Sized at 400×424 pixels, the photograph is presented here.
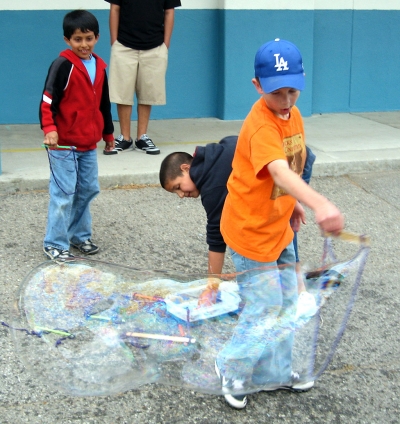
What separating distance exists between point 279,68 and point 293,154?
384mm

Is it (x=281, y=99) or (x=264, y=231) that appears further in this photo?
(x=264, y=231)

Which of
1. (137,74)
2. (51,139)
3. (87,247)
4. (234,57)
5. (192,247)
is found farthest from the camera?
(234,57)

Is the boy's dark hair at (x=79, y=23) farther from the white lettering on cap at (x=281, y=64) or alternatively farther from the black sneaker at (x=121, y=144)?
the black sneaker at (x=121, y=144)

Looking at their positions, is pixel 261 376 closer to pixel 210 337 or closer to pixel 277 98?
pixel 210 337

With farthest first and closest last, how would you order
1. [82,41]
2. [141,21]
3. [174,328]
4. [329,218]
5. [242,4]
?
[242,4], [141,21], [82,41], [174,328], [329,218]

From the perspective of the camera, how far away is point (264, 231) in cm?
272

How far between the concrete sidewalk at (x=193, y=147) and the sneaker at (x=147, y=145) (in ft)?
0.20

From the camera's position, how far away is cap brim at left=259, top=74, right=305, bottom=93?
2477 mm

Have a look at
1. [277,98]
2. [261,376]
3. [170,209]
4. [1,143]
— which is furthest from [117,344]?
[1,143]

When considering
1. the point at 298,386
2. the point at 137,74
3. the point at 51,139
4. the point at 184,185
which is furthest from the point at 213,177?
the point at 137,74

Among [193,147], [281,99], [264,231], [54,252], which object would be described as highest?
[281,99]

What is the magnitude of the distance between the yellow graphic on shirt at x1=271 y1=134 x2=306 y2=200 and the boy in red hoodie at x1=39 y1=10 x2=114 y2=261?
1863mm

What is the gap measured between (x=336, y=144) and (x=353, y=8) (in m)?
2.35

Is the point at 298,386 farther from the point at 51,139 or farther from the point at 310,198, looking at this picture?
the point at 51,139
